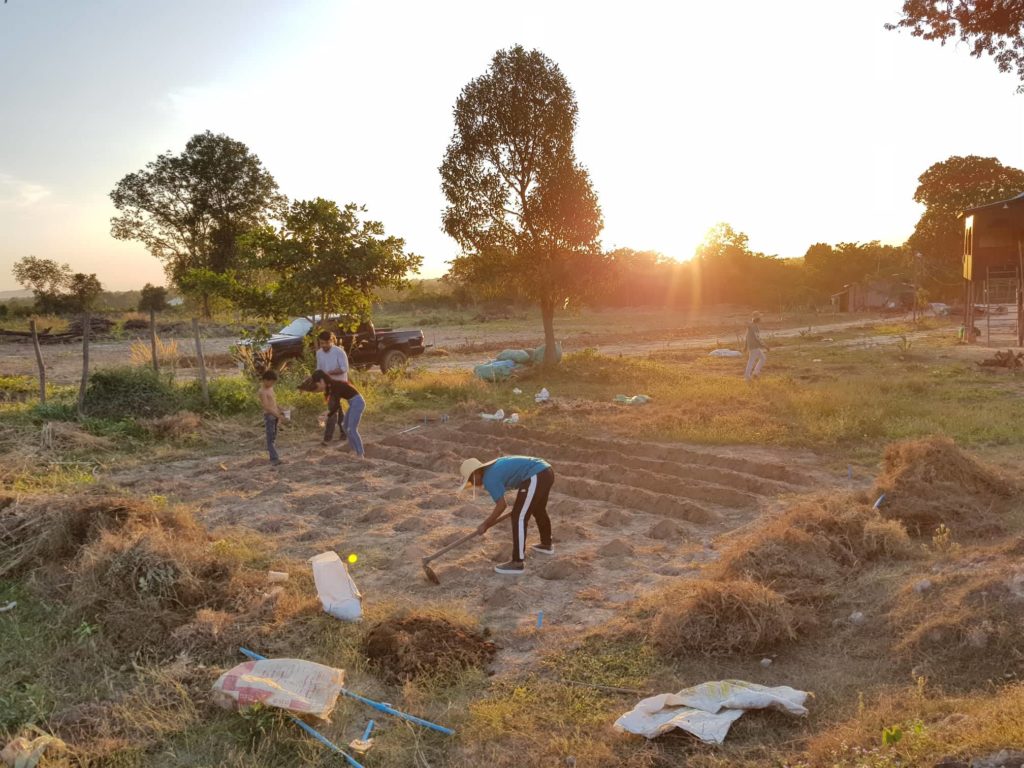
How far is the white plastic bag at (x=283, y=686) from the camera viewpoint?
3650 millimetres

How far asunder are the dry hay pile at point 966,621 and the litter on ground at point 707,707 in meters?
0.82

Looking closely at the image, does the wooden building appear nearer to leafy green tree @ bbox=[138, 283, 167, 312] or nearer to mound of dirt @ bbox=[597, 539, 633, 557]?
mound of dirt @ bbox=[597, 539, 633, 557]

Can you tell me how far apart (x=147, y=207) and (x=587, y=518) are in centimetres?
3387

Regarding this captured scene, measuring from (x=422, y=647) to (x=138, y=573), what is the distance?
218 cm

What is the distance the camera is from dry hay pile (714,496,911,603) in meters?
4.98

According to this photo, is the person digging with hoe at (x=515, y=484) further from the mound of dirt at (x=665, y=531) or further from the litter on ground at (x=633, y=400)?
the litter on ground at (x=633, y=400)

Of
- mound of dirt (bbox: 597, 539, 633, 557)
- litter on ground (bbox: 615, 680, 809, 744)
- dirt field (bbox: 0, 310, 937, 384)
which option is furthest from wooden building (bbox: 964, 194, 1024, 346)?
litter on ground (bbox: 615, 680, 809, 744)

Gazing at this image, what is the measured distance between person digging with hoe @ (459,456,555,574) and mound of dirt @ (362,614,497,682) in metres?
1.02

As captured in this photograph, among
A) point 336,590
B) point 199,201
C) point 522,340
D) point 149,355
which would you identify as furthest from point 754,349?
point 199,201

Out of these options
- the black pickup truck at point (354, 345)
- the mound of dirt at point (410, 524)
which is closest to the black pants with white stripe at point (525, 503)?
the mound of dirt at point (410, 524)

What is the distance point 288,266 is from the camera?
12656 mm

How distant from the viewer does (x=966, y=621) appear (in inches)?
154

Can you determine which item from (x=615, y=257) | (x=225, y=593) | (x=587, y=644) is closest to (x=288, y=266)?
(x=615, y=257)

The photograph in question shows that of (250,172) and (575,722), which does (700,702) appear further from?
(250,172)
